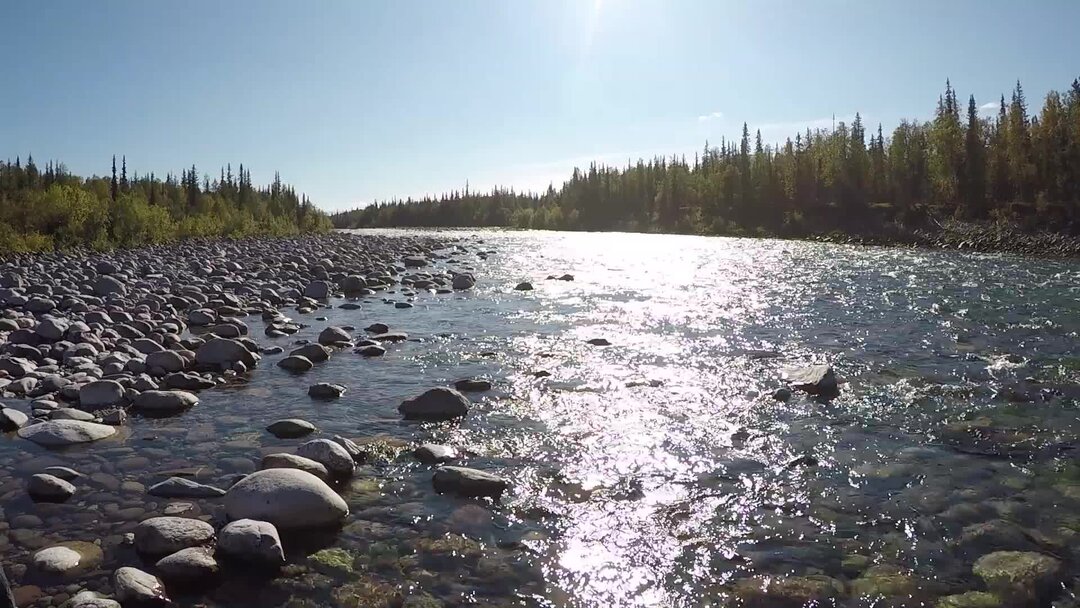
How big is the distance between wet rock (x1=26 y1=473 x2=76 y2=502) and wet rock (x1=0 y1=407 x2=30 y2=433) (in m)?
2.24

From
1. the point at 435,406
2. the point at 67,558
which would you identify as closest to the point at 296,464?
the point at 67,558

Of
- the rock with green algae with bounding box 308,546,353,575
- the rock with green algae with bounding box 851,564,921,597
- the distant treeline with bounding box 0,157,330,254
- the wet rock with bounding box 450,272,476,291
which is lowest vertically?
the rock with green algae with bounding box 851,564,921,597

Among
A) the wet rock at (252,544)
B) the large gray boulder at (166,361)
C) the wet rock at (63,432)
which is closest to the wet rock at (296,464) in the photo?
the wet rock at (252,544)

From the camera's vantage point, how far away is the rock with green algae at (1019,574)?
4.11 m

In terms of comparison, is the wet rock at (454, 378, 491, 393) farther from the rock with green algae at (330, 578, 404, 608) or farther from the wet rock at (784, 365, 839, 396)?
the rock with green algae at (330, 578, 404, 608)

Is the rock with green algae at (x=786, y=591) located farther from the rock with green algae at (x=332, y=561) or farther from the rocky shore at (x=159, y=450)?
the rock with green algae at (x=332, y=561)

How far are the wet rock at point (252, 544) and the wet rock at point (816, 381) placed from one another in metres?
7.38

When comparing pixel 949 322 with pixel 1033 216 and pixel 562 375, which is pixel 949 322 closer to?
pixel 562 375

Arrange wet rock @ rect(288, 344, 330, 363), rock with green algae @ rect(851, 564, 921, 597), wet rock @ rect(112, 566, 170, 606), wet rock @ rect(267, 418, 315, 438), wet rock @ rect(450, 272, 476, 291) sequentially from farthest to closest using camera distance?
wet rock @ rect(450, 272, 476, 291) < wet rock @ rect(288, 344, 330, 363) < wet rock @ rect(267, 418, 315, 438) < rock with green algae @ rect(851, 564, 921, 597) < wet rock @ rect(112, 566, 170, 606)

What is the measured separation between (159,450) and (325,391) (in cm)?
252

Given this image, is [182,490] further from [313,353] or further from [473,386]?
[313,353]

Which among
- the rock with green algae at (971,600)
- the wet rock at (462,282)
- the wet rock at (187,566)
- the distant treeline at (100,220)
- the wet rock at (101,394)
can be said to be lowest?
the rock with green algae at (971,600)

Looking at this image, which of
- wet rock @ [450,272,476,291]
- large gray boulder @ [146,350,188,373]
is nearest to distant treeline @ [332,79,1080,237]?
wet rock @ [450,272,476,291]

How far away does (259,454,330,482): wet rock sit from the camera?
5.91 meters
